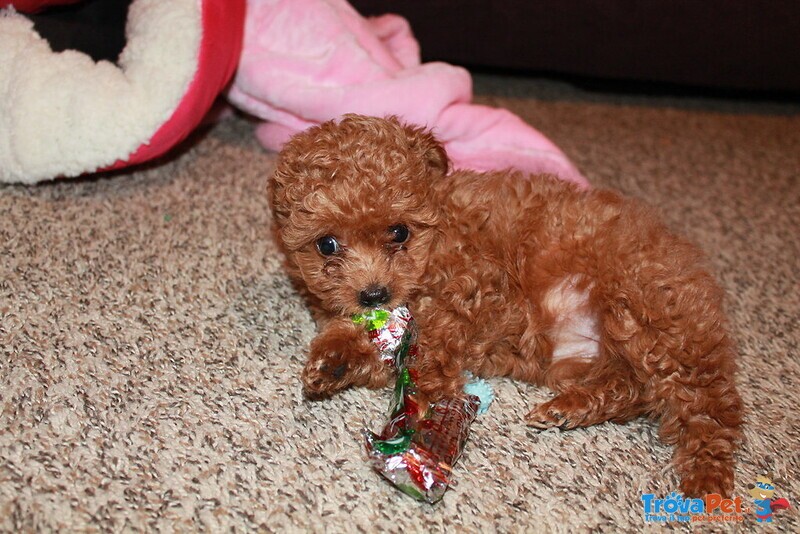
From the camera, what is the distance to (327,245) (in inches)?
86.6

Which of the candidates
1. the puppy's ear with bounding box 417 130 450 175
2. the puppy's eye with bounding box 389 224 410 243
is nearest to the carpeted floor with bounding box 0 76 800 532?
the puppy's eye with bounding box 389 224 410 243

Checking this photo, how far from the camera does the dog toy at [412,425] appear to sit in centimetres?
181

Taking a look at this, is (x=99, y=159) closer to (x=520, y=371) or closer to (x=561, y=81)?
(x=520, y=371)

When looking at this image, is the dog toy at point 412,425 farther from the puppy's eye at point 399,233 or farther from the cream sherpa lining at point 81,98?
the cream sherpa lining at point 81,98

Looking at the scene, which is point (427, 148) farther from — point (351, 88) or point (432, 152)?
point (351, 88)

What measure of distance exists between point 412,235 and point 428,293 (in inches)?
8.3

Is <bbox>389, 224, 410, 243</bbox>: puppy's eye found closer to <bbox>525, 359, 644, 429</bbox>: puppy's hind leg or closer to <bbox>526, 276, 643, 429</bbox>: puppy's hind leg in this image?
<bbox>526, 276, 643, 429</bbox>: puppy's hind leg

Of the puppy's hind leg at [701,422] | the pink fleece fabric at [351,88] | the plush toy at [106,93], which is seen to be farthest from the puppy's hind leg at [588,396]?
the plush toy at [106,93]

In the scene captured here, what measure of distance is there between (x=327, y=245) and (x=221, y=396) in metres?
0.56

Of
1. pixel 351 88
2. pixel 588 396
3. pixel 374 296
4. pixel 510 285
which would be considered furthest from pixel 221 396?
pixel 351 88

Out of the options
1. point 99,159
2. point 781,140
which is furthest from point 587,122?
point 99,159

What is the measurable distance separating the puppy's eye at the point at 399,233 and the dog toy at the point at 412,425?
221mm

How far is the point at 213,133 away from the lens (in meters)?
3.54

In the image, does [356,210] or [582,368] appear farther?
[582,368]
